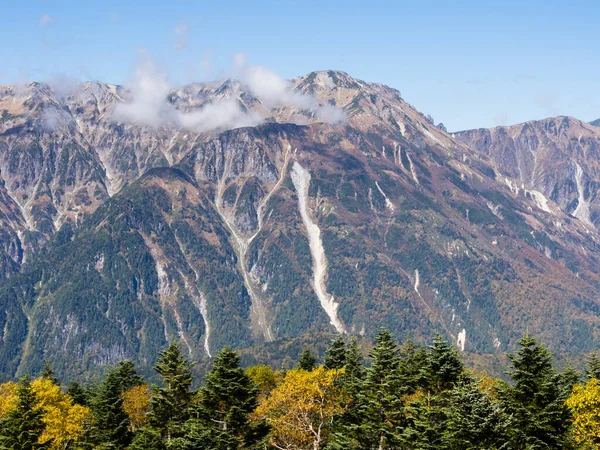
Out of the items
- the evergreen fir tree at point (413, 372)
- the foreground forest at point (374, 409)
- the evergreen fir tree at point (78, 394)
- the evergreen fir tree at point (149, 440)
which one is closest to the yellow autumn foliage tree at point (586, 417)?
the foreground forest at point (374, 409)

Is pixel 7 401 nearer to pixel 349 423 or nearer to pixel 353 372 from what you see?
pixel 353 372

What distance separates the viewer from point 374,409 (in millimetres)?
78938

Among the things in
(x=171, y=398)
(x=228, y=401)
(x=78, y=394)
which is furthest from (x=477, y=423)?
(x=78, y=394)

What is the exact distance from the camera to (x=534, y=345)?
7244 centimetres

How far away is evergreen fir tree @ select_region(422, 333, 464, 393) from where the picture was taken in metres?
82.8

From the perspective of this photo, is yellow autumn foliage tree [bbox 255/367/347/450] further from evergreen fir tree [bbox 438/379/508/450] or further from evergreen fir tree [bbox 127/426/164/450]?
evergreen fir tree [bbox 438/379/508/450]

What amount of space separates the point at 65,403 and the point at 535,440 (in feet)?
237

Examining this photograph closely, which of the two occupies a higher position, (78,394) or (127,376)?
(127,376)

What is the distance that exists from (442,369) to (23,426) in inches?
2059

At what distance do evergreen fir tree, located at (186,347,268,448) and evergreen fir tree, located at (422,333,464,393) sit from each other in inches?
818

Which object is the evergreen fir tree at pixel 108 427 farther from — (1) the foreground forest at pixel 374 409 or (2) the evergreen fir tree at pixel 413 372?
(2) the evergreen fir tree at pixel 413 372

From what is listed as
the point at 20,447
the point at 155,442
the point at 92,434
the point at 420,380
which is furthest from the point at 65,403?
the point at 420,380

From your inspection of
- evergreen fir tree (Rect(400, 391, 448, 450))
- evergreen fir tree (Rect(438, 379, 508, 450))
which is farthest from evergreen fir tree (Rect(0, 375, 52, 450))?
evergreen fir tree (Rect(438, 379, 508, 450))

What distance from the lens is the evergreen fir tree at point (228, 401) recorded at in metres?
83.4
